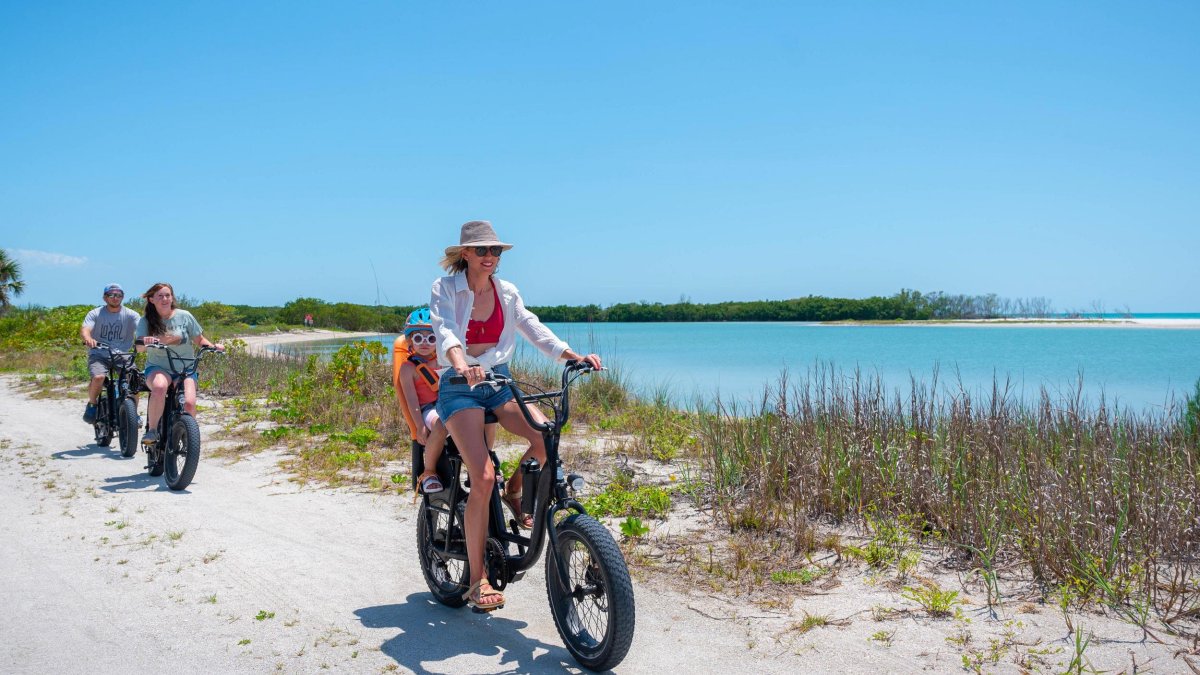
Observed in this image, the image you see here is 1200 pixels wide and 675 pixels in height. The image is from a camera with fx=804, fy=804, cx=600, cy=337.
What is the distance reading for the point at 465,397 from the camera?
3.90 meters

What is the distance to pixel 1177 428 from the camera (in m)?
7.52

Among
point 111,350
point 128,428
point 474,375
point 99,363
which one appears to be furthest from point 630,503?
point 99,363

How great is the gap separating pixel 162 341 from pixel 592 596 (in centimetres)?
603

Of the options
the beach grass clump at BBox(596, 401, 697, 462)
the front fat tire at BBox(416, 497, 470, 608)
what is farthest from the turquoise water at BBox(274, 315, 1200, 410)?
the front fat tire at BBox(416, 497, 470, 608)

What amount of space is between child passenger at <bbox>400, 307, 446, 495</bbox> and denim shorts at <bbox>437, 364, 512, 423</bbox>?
0.37 m

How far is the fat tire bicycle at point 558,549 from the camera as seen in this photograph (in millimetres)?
3361

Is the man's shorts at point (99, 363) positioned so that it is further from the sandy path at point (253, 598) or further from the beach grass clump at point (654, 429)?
the beach grass clump at point (654, 429)

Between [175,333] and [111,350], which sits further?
[111,350]

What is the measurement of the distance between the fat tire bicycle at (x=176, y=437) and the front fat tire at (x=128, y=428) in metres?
0.89

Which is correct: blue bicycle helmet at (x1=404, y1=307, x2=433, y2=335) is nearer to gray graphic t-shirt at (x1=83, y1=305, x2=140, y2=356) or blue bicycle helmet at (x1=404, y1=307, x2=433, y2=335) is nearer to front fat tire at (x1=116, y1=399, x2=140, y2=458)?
front fat tire at (x1=116, y1=399, x2=140, y2=458)

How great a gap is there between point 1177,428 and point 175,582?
8.41 m

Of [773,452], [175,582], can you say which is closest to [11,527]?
[175,582]

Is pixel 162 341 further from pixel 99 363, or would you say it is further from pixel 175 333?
pixel 99 363

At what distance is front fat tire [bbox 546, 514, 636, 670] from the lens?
3.32 meters
